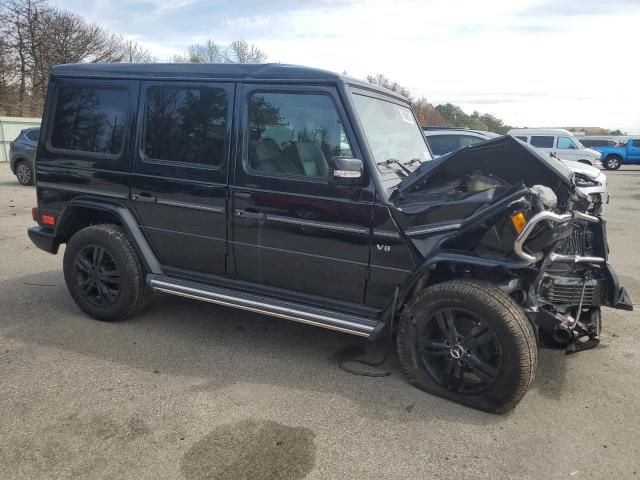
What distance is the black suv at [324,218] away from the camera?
A: 323 cm

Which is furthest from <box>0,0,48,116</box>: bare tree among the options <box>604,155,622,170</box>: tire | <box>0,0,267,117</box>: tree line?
<box>604,155,622,170</box>: tire

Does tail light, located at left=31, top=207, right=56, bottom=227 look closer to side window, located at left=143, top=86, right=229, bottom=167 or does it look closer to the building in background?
side window, located at left=143, top=86, right=229, bottom=167

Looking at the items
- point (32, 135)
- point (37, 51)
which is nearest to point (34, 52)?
point (37, 51)

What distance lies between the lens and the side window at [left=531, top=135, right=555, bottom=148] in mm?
19906

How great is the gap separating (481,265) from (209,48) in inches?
1586

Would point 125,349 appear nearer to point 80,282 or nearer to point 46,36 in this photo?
point 80,282

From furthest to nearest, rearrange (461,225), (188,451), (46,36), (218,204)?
(46,36)
(218,204)
(461,225)
(188,451)

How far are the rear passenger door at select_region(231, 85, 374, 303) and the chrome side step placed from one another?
0.16m

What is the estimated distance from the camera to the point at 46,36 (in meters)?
33.3

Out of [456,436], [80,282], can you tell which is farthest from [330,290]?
[80,282]

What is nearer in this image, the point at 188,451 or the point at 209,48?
the point at 188,451

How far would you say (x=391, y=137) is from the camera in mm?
4129

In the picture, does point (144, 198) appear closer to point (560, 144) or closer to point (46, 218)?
point (46, 218)

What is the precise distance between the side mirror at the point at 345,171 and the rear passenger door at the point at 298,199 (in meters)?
0.10
